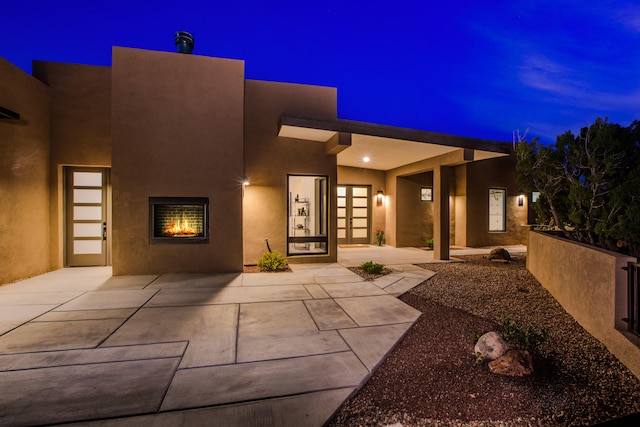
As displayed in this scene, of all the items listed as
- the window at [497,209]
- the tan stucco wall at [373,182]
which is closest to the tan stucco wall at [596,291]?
the tan stucco wall at [373,182]

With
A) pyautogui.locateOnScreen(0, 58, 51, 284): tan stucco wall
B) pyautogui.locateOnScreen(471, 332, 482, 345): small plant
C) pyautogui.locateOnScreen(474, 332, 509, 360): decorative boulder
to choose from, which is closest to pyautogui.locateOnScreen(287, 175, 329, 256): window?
pyautogui.locateOnScreen(471, 332, 482, 345): small plant

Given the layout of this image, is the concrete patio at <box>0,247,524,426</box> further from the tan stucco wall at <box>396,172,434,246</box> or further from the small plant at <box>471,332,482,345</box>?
the tan stucco wall at <box>396,172,434,246</box>

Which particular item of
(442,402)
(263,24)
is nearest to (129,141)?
(442,402)

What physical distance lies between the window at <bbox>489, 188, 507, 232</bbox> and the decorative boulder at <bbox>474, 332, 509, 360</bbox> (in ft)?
33.3

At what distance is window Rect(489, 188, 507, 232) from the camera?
11.9 metres

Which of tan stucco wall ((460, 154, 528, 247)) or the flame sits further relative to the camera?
tan stucco wall ((460, 154, 528, 247))

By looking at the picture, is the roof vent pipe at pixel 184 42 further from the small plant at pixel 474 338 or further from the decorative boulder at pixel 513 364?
the decorative boulder at pixel 513 364

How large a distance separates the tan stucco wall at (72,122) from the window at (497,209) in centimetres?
1241

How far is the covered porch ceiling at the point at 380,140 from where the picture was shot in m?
6.68

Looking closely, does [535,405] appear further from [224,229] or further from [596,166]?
[224,229]

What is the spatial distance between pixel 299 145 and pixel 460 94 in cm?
9267

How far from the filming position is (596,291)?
141 inches

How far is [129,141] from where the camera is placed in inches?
253

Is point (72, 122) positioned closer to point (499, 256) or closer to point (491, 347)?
point (491, 347)
